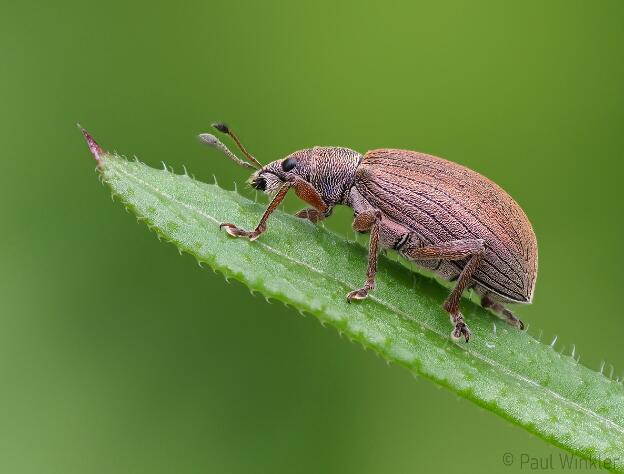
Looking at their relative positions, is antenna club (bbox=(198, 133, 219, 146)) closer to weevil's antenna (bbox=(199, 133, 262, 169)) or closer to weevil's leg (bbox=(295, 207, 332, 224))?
weevil's antenna (bbox=(199, 133, 262, 169))

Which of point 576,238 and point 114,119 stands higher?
point 576,238

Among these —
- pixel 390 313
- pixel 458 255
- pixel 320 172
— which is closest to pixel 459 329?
pixel 390 313

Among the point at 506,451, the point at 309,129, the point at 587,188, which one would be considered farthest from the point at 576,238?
the point at 309,129

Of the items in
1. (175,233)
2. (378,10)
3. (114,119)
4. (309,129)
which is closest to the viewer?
(175,233)

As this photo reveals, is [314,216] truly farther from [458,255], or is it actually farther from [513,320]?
[513,320]

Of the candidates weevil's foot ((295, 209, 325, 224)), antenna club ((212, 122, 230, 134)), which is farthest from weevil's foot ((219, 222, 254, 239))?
antenna club ((212, 122, 230, 134))

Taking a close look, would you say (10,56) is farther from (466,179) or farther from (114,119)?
(466,179)
